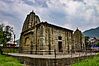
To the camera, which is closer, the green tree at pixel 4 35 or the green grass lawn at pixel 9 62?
the green grass lawn at pixel 9 62

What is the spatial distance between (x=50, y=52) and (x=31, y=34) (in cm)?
789

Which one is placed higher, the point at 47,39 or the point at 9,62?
the point at 47,39

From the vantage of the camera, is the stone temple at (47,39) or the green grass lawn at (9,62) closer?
the green grass lawn at (9,62)

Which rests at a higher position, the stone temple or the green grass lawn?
the stone temple

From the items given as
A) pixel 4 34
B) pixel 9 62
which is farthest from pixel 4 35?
pixel 9 62

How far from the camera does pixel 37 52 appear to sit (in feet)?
138

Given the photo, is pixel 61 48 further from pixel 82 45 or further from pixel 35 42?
pixel 82 45

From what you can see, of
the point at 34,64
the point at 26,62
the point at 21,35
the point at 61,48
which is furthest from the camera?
the point at 21,35

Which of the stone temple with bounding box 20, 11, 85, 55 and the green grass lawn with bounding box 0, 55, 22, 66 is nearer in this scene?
the green grass lawn with bounding box 0, 55, 22, 66

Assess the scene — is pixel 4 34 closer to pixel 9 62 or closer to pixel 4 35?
pixel 4 35

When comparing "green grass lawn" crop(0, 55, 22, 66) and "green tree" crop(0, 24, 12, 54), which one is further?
"green tree" crop(0, 24, 12, 54)

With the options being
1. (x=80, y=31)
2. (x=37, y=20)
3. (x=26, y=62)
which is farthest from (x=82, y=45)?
(x=26, y=62)

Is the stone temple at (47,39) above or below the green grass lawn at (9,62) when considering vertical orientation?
above

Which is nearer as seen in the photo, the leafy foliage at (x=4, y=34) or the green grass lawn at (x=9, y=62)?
the green grass lawn at (x=9, y=62)
